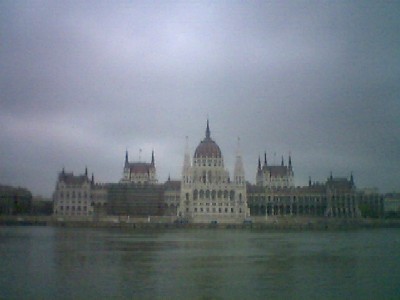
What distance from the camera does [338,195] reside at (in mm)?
93625

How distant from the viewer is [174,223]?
75.8 m

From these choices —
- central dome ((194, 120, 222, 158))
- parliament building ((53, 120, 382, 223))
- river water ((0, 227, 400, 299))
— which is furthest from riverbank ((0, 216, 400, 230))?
river water ((0, 227, 400, 299))

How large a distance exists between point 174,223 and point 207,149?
2761cm

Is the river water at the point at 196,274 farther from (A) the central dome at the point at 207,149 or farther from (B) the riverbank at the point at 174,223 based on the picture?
(A) the central dome at the point at 207,149

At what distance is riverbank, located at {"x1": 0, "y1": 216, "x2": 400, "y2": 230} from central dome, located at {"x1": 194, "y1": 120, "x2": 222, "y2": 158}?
76.6ft

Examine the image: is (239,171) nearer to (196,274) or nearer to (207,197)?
Result: (207,197)

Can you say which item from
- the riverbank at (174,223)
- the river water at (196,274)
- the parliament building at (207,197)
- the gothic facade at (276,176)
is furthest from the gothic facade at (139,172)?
the river water at (196,274)

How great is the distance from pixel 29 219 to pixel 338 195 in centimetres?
5044

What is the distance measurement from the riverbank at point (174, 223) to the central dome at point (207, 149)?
76.6 ft

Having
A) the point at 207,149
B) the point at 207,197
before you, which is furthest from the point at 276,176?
the point at 207,197

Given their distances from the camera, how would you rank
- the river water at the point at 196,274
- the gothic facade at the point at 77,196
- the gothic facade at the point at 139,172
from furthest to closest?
the gothic facade at the point at 139,172, the gothic facade at the point at 77,196, the river water at the point at 196,274

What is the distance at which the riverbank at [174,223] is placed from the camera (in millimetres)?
72375

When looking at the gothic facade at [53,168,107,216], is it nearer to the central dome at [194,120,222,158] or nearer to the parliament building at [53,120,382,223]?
the parliament building at [53,120,382,223]

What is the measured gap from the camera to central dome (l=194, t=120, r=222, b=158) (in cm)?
10031
